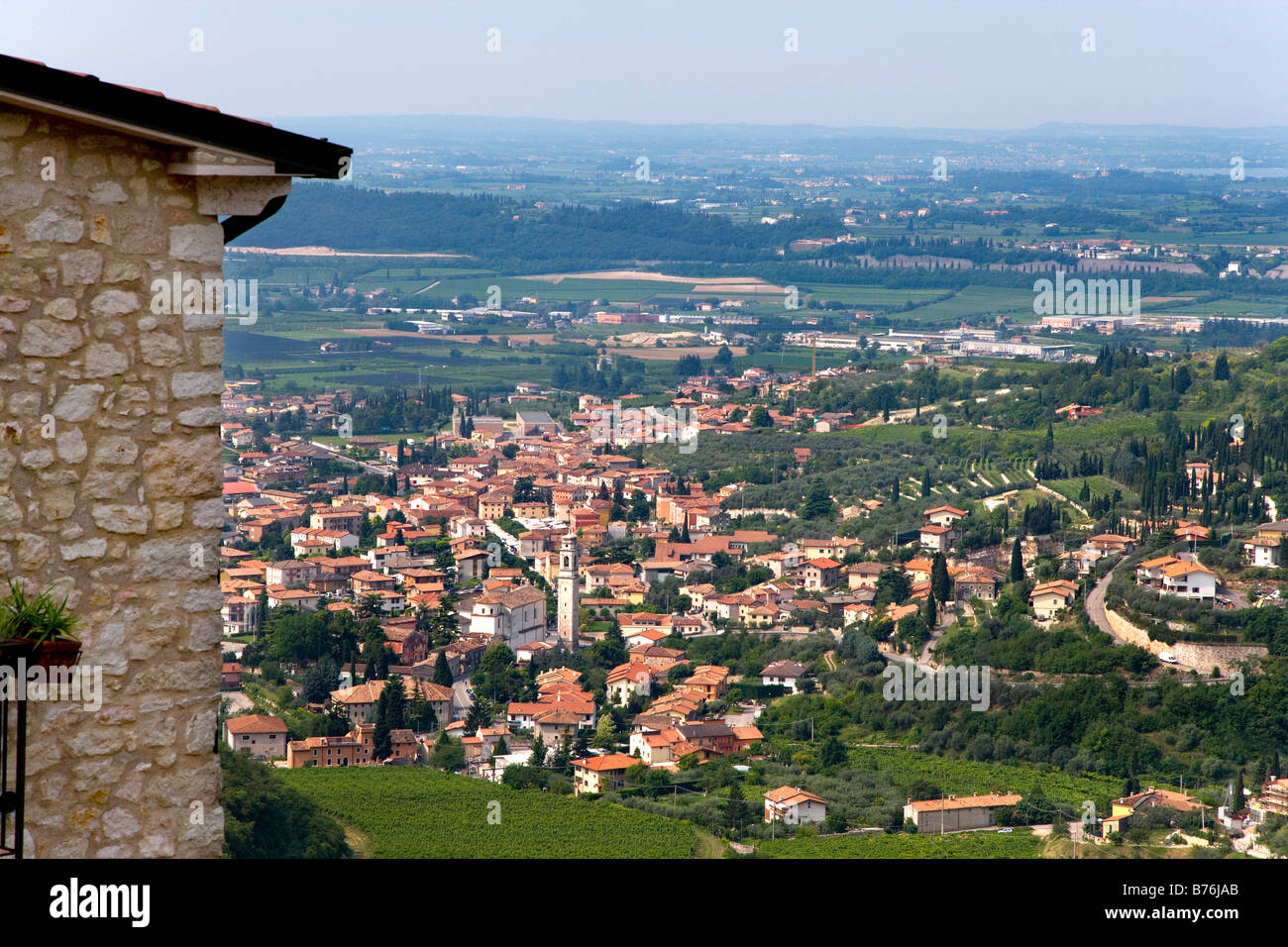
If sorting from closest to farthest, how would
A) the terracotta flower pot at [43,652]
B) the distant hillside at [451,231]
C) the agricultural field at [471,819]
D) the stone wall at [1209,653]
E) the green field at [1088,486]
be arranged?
the terracotta flower pot at [43,652], the agricultural field at [471,819], the stone wall at [1209,653], the green field at [1088,486], the distant hillside at [451,231]

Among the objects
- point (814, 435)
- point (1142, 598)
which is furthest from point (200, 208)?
point (814, 435)

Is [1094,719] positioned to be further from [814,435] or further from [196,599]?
[814,435]

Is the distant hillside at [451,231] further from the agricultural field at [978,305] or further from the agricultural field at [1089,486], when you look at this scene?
the agricultural field at [1089,486]

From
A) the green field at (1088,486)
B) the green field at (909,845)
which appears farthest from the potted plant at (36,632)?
the green field at (1088,486)

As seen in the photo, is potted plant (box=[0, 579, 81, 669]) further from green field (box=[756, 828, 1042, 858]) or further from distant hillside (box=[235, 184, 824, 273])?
distant hillside (box=[235, 184, 824, 273])

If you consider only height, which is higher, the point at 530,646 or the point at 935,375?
the point at 935,375

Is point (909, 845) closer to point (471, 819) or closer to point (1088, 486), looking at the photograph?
point (471, 819)
